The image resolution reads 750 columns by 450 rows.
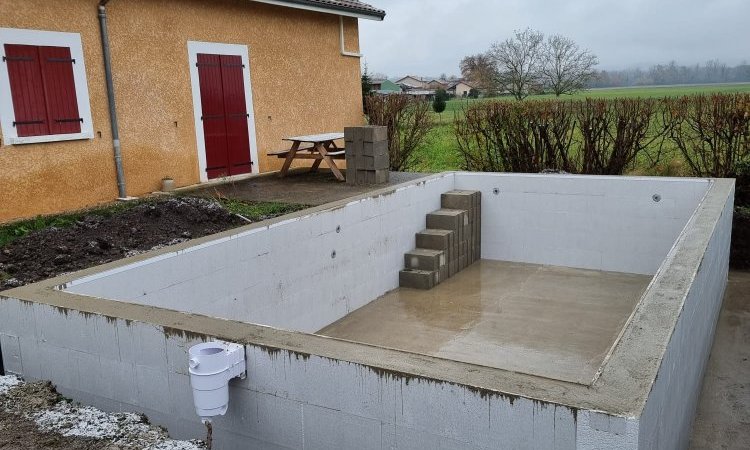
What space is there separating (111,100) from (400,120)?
649cm

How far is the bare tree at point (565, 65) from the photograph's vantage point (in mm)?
34625

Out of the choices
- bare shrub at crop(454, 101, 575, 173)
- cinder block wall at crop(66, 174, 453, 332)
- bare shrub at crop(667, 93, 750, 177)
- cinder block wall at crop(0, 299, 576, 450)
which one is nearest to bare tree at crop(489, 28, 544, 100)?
bare shrub at crop(454, 101, 575, 173)

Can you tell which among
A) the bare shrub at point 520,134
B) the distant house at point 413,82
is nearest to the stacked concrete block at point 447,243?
the bare shrub at point 520,134

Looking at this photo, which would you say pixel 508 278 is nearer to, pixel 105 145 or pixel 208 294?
pixel 208 294

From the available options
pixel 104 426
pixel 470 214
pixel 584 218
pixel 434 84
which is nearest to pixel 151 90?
pixel 470 214

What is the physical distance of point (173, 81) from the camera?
9.96m

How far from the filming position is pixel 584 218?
9422 millimetres

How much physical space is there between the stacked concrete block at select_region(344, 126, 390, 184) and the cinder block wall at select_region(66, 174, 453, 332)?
1.07m

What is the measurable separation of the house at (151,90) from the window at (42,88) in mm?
12

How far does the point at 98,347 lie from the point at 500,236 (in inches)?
284

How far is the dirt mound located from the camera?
20.1 ft

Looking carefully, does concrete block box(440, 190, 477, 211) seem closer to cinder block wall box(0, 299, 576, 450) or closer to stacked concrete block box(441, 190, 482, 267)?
stacked concrete block box(441, 190, 482, 267)

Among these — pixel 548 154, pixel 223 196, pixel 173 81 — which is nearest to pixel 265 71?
pixel 173 81

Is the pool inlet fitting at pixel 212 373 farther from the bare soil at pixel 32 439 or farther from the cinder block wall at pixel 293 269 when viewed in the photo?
the cinder block wall at pixel 293 269
